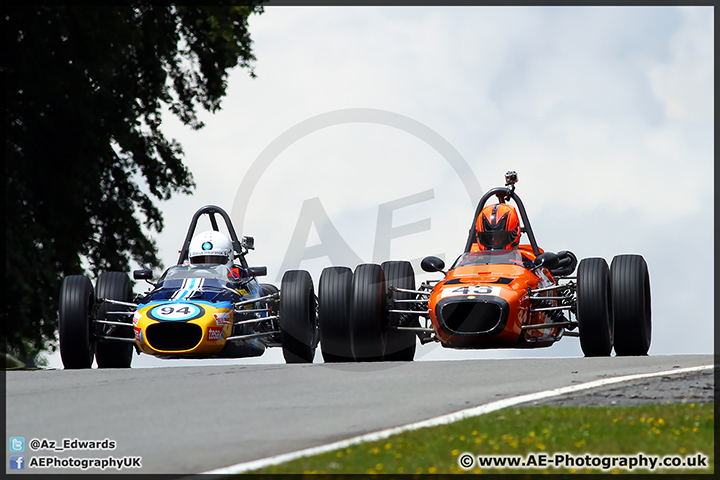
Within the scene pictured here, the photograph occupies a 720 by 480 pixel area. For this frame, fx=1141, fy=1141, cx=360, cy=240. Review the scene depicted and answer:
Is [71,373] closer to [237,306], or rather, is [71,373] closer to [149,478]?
[237,306]

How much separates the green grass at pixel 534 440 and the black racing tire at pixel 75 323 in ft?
30.1

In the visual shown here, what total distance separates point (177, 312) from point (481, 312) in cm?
453

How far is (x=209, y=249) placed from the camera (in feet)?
64.6

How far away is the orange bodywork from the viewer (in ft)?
55.1

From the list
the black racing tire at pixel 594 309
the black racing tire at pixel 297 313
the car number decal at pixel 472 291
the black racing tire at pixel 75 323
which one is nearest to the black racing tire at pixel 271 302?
the black racing tire at pixel 297 313

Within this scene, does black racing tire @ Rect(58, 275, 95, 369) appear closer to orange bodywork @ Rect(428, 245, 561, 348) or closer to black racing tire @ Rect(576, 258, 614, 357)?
orange bodywork @ Rect(428, 245, 561, 348)

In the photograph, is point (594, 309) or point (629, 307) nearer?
point (594, 309)

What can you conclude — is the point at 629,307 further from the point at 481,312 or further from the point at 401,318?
the point at 401,318

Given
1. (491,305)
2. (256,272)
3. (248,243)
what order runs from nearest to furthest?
(491,305) → (256,272) → (248,243)

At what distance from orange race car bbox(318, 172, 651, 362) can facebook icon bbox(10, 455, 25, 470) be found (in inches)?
340

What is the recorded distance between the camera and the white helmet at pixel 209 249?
19.7m

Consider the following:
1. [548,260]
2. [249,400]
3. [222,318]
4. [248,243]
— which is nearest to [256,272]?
[248,243]

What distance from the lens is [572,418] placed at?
10.3 meters

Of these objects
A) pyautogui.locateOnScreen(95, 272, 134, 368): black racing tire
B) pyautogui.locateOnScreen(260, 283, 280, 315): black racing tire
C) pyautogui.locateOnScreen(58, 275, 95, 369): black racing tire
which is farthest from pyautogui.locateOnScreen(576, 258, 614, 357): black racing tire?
pyautogui.locateOnScreen(58, 275, 95, 369): black racing tire
